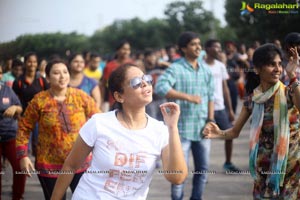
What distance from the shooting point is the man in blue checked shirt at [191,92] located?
5.32m

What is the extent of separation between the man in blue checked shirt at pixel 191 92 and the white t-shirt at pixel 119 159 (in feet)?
7.81

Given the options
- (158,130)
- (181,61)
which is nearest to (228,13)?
(181,61)

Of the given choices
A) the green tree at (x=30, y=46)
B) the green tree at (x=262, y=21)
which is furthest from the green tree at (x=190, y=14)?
the green tree at (x=30, y=46)

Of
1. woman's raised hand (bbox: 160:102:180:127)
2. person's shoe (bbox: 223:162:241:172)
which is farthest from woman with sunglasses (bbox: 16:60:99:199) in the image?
person's shoe (bbox: 223:162:241:172)

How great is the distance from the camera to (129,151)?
2.82 meters

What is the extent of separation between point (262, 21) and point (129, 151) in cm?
567

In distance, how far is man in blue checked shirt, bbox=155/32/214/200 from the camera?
17.4 ft

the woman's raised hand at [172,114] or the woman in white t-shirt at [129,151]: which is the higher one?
the woman's raised hand at [172,114]

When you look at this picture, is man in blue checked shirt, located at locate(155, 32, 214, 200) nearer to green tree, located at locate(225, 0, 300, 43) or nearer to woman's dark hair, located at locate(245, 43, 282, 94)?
woman's dark hair, located at locate(245, 43, 282, 94)

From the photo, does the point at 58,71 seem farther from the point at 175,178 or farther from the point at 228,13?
the point at 228,13
